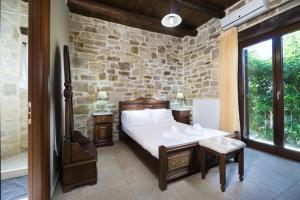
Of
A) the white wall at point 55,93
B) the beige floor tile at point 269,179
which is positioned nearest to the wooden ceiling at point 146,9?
the white wall at point 55,93

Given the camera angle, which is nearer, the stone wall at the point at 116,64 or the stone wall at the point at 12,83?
the stone wall at the point at 12,83

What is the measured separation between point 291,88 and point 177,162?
2.52 meters

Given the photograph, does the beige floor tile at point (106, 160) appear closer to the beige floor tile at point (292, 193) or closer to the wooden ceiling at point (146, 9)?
the beige floor tile at point (292, 193)

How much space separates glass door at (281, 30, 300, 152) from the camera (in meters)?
2.54

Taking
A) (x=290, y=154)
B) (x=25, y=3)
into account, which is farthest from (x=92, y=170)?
(x=290, y=154)

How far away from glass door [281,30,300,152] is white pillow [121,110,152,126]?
2.66 metres

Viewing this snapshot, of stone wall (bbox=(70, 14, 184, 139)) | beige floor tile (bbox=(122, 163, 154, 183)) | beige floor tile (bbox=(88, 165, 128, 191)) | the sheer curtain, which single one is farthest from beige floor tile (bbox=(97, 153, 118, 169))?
the sheer curtain

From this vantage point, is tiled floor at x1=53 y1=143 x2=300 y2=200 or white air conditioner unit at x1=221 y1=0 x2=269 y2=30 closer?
tiled floor at x1=53 y1=143 x2=300 y2=200

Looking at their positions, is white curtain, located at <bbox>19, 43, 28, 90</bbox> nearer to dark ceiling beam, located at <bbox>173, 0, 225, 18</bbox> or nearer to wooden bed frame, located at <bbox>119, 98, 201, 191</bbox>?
wooden bed frame, located at <bbox>119, 98, 201, 191</bbox>

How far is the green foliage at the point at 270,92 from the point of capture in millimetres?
2564

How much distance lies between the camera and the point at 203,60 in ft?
13.3

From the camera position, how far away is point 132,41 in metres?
4.00

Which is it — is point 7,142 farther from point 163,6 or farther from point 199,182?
point 163,6

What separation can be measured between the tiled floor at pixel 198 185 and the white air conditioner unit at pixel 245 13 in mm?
2683
